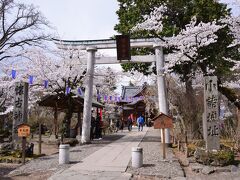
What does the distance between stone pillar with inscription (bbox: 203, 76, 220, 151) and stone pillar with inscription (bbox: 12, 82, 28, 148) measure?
8.07 meters

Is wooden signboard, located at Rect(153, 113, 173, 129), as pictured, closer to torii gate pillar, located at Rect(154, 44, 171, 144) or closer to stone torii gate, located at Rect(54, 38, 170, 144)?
torii gate pillar, located at Rect(154, 44, 171, 144)

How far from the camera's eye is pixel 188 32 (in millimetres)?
13727

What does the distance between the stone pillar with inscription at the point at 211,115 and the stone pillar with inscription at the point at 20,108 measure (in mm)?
8065

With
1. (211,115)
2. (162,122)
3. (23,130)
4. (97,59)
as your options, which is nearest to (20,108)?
(23,130)

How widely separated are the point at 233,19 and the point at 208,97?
342 centimetres

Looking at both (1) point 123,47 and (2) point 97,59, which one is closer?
(1) point 123,47

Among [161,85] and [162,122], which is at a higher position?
[161,85]

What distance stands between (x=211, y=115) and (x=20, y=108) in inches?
335

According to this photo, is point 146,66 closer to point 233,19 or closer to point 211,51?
point 211,51

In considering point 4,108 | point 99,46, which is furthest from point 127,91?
point 99,46

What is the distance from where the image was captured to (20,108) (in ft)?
47.7

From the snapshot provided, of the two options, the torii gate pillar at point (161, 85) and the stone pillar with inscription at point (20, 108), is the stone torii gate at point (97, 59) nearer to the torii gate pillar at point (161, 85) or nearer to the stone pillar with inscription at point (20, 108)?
the torii gate pillar at point (161, 85)

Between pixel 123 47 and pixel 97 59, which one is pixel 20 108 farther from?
pixel 123 47

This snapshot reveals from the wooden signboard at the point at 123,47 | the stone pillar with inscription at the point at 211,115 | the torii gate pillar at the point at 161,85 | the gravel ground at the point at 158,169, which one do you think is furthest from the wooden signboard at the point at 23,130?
the stone pillar with inscription at the point at 211,115
